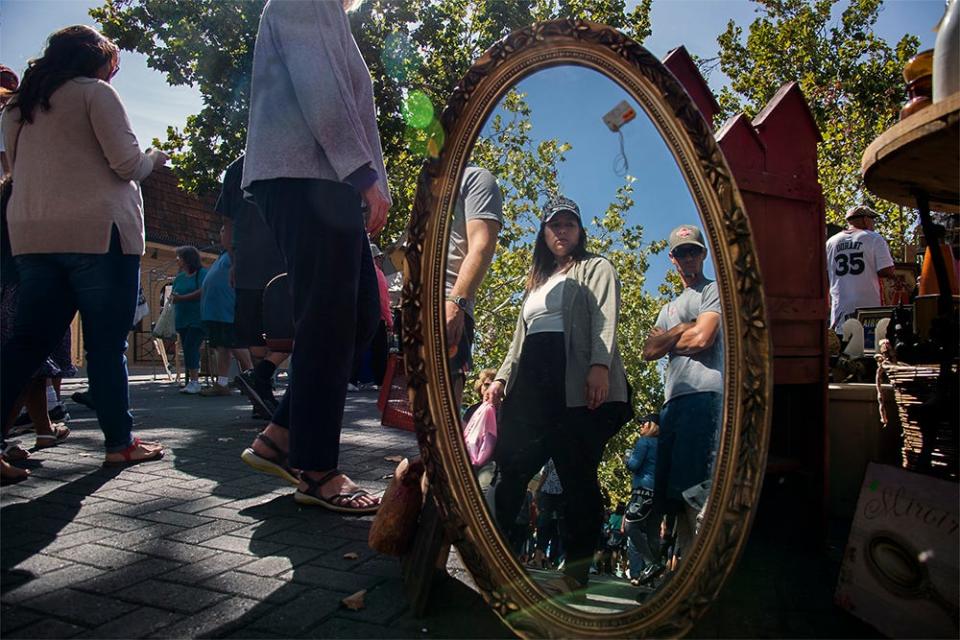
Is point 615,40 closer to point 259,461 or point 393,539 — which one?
point 393,539

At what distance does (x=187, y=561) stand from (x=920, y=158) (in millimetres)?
2423

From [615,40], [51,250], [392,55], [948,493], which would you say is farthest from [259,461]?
[392,55]

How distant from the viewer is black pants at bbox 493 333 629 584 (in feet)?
5.12

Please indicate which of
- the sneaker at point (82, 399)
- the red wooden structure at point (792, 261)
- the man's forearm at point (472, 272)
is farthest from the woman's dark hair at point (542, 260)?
the sneaker at point (82, 399)

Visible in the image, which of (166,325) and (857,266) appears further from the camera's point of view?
(166,325)

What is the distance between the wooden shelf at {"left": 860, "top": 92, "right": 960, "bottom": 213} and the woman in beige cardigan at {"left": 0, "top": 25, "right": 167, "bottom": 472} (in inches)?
118

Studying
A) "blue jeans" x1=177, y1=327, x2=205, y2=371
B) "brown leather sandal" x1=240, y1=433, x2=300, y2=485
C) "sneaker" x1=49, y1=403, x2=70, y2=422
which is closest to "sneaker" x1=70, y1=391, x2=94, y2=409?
"sneaker" x1=49, y1=403, x2=70, y2=422

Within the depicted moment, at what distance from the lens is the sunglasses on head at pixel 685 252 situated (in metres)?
1.48

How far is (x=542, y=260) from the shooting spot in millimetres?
1631

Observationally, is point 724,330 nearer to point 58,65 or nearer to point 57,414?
point 58,65

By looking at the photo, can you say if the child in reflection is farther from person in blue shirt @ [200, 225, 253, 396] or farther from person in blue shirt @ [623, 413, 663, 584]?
person in blue shirt @ [200, 225, 253, 396]

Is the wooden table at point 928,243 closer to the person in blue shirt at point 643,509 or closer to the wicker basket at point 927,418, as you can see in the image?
the wicker basket at point 927,418

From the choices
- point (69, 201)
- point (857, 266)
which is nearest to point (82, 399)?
point (69, 201)

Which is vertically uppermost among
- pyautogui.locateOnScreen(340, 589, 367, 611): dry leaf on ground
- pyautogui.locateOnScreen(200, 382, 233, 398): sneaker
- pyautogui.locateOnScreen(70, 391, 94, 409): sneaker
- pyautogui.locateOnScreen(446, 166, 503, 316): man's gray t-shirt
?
pyautogui.locateOnScreen(446, 166, 503, 316): man's gray t-shirt
